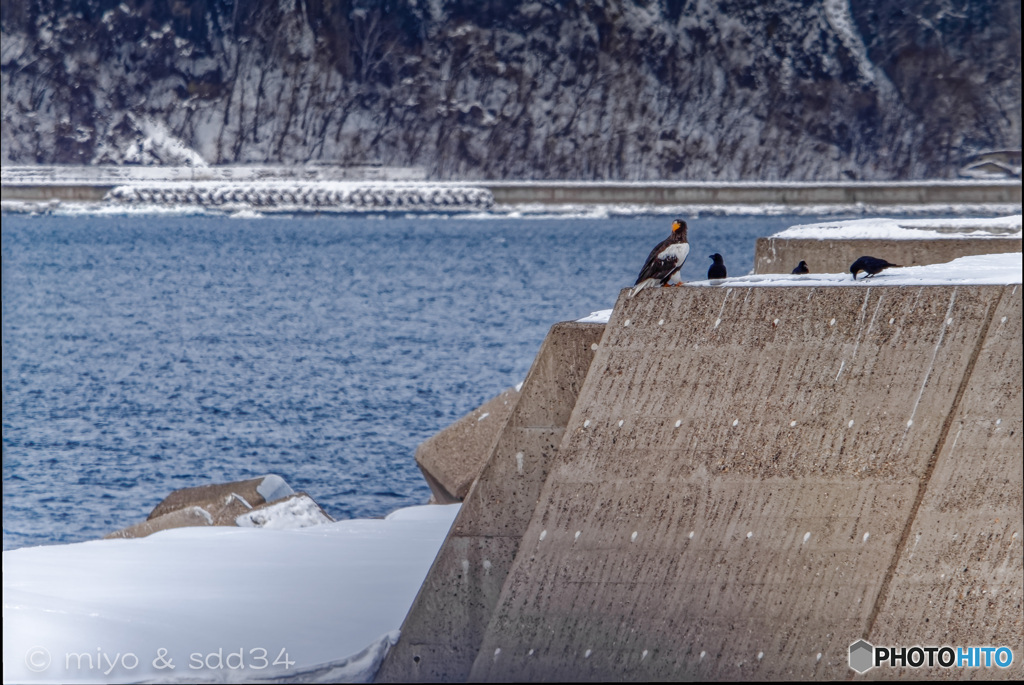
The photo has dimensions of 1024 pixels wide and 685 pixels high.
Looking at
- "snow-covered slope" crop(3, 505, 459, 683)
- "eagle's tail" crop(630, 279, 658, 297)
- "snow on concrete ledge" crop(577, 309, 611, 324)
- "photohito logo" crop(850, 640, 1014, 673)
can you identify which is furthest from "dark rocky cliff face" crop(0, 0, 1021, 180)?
"photohito logo" crop(850, 640, 1014, 673)

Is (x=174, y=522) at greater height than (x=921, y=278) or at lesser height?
lesser

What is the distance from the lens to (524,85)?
11625 centimetres

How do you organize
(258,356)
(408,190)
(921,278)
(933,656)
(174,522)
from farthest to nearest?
1. (408,190)
2. (258,356)
3. (174,522)
4. (921,278)
5. (933,656)

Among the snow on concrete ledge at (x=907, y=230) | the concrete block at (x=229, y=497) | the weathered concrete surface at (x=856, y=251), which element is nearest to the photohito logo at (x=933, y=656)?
the weathered concrete surface at (x=856, y=251)

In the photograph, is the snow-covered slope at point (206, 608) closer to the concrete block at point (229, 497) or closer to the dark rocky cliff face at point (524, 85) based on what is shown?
the concrete block at point (229, 497)

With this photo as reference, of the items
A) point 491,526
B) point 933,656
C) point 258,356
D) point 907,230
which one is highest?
point 491,526

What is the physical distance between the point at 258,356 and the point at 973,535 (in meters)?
22.5

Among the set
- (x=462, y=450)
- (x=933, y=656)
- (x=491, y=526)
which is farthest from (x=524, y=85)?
(x=933, y=656)

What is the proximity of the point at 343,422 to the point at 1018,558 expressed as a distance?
14610 mm

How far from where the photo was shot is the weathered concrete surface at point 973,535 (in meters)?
4.63

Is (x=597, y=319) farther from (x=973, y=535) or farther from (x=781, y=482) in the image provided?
(x=973, y=535)

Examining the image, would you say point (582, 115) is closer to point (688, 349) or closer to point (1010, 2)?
point (1010, 2)

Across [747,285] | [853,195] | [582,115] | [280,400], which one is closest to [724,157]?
[582,115]

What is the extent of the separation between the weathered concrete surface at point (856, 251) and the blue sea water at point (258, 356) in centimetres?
537
